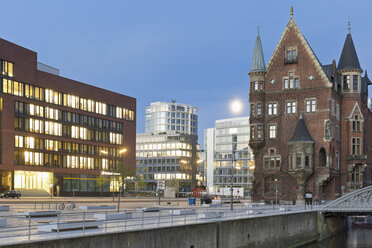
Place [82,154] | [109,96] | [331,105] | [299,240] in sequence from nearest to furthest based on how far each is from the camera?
[299,240], [331,105], [82,154], [109,96]

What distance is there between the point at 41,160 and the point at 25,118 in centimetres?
952

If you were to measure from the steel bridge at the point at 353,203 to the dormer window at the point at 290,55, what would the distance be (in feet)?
91.6

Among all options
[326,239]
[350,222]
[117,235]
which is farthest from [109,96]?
[117,235]

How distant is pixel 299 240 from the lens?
5522 centimetres

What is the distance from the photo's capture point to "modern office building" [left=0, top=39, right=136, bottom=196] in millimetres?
98750

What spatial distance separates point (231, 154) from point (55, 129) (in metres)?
73.8

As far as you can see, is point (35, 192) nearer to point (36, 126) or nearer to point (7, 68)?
point (36, 126)

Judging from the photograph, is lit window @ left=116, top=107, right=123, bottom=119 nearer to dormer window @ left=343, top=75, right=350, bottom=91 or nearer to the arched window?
dormer window @ left=343, top=75, right=350, bottom=91

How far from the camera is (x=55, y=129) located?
364 feet

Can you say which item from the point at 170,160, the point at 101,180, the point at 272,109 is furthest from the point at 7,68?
the point at 170,160

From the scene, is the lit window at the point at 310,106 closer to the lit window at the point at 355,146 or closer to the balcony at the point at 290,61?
the balcony at the point at 290,61

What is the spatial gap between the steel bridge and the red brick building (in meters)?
17.0

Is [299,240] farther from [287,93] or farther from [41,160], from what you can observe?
[41,160]

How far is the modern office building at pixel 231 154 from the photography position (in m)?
166
